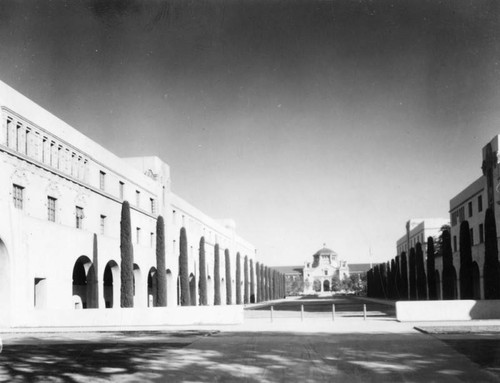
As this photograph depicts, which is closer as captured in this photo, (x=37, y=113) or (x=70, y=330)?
(x=70, y=330)

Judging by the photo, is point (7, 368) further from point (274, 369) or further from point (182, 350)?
point (274, 369)

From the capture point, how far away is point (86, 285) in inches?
1367

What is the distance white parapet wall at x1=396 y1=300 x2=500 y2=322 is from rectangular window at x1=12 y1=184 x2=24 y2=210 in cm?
1803

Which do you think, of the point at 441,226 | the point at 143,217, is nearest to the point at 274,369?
the point at 143,217

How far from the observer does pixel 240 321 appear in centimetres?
2748

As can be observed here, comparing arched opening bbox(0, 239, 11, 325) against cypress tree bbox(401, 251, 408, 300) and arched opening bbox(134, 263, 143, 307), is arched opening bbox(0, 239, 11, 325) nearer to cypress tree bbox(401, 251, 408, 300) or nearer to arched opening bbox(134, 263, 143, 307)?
arched opening bbox(134, 263, 143, 307)

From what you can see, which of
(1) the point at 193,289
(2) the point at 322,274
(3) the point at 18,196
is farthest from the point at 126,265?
(2) the point at 322,274

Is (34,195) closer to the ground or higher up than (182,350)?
higher up

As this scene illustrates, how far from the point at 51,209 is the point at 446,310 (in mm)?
20071

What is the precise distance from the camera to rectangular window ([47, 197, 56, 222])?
97.4ft

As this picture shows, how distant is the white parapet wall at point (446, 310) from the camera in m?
27.0

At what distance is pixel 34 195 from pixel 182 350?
1550 centimetres

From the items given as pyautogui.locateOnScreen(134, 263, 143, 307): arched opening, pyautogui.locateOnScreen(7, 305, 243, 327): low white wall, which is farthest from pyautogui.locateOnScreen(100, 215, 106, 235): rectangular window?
pyautogui.locateOnScreen(7, 305, 243, 327): low white wall

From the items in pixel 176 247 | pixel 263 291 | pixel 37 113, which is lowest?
pixel 263 291
